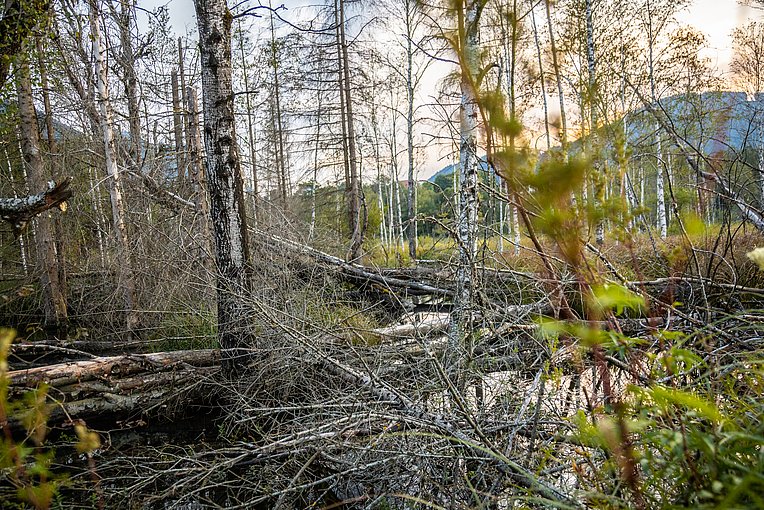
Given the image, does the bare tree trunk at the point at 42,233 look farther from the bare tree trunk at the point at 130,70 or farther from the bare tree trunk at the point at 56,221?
the bare tree trunk at the point at 130,70

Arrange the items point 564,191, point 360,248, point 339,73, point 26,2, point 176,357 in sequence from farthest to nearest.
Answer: point 339,73 → point 360,248 → point 176,357 → point 26,2 → point 564,191

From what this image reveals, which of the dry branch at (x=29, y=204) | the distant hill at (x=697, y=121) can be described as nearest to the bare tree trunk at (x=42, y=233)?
the dry branch at (x=29, y=204)

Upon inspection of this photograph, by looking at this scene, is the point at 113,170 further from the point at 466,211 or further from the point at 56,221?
the point at 466,211

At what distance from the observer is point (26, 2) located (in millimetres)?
4992

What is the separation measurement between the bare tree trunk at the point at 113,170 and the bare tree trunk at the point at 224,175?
13.0ft

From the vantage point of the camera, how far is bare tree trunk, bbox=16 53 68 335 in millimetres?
9469

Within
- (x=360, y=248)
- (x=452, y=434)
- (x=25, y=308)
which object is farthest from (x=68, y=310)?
(x=452, y=434)

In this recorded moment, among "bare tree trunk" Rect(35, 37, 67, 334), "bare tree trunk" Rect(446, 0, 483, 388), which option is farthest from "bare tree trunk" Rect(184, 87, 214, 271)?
"bare tree trunk" Rect(35, 37, 67, 334)

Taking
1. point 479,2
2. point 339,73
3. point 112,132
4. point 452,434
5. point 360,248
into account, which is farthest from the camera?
point 339,73

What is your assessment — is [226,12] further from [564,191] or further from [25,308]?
[25,308]

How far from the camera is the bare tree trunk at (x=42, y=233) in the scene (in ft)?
31.1

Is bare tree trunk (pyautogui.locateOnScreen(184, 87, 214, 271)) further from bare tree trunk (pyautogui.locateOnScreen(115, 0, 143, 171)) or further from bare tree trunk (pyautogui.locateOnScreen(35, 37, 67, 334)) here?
bare tree trunk (pyautogui.locateOnScreen(35, 37, 67, 334))

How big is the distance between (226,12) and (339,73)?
416 inches

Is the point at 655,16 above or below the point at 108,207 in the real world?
above
